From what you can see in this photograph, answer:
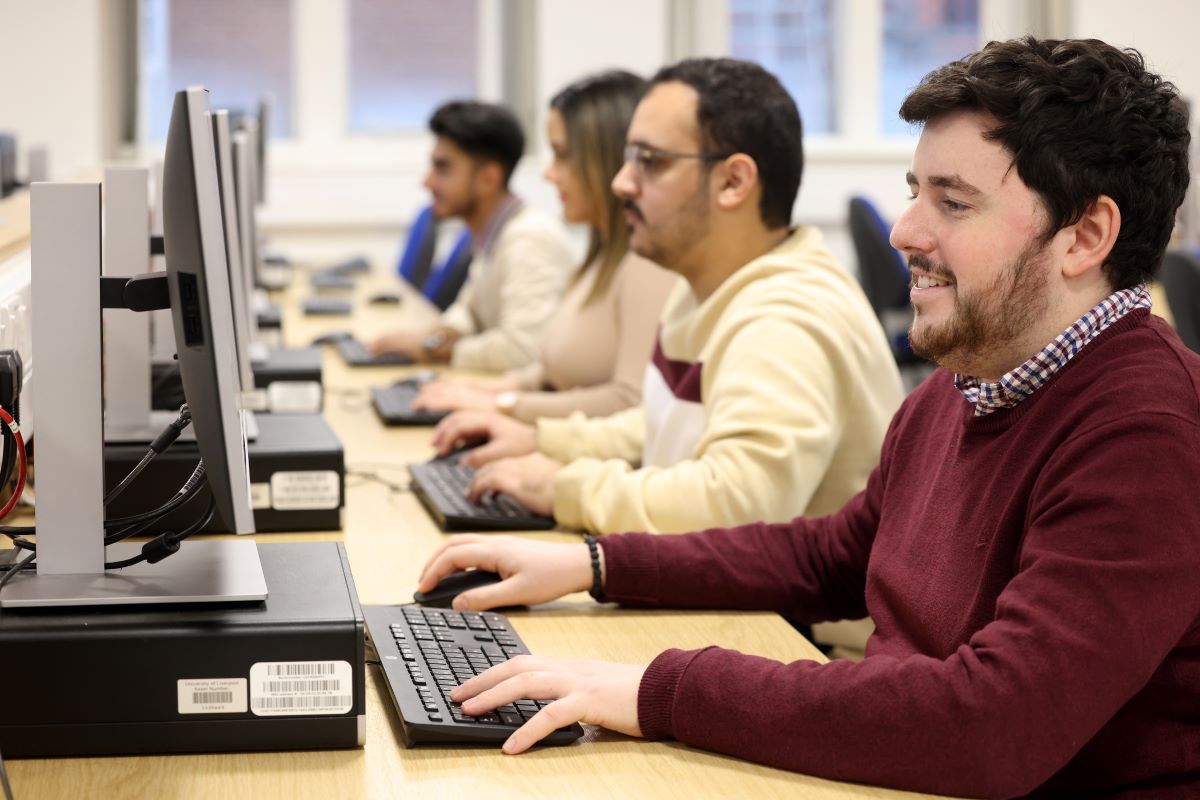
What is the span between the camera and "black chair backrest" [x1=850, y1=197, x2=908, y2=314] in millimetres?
4914

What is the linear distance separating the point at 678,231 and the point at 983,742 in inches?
46.4

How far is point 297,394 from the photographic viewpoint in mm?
2348

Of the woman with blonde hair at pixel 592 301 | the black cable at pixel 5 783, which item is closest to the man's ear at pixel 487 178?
the woman with blonde hair at pixel 592 301

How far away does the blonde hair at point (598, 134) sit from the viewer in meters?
2.92

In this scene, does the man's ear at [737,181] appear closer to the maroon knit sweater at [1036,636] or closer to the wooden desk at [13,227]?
the maroon knit sweater at [1036,636]

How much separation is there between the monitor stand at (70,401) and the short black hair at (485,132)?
2.99 meters

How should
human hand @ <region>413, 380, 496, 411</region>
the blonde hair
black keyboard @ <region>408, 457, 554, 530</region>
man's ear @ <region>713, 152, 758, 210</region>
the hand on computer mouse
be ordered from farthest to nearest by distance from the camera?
the blonde hair → human hand @ <region>413, 380, 496, 411</region> → man's ear @ <region>713, 152, 758, 210</region> → black keyboard @ <region>408, 457, 554, 530</region> → the hand on computer mouse

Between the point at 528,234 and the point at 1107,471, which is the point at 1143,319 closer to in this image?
the point at 1107,471

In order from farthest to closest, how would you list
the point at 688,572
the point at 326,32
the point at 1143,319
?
1. the point at 326,32
2. the point at 688,572
3. the point at 1143,319

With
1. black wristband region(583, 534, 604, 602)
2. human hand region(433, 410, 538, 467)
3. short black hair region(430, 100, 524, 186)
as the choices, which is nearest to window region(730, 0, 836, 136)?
short black hair region(430, 100, 524, 186)

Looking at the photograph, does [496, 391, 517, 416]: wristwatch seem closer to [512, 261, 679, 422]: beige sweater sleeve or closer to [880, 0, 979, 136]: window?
[512, 261, 679, 422]: beige sweater sleeve

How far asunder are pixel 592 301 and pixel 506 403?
0.91 ft

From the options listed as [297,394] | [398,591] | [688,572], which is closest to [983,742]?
[688,572]

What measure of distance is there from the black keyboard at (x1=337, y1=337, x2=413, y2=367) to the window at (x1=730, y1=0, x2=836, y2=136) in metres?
3.70
